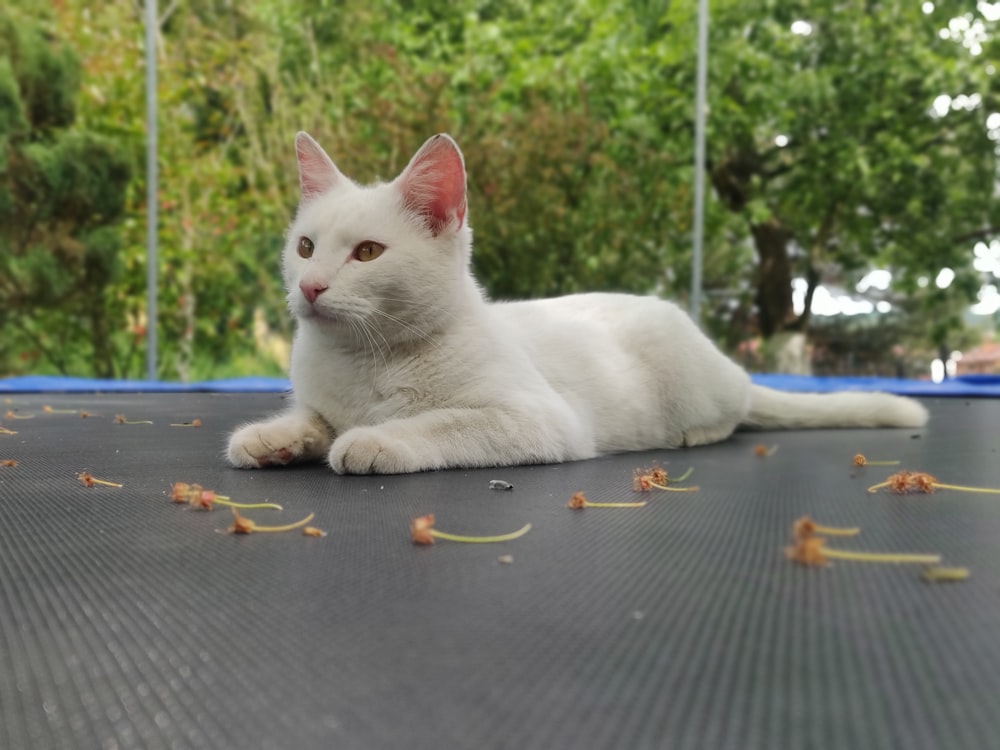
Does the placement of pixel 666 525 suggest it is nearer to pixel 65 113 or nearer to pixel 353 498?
pixel 353 498

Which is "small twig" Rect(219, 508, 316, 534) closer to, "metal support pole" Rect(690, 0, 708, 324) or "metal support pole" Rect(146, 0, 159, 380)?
"metal support pole" Rect(146, 0, 159, 380)

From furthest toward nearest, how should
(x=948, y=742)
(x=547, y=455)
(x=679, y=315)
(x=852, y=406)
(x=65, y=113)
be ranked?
(x=65, y=113) → (x=852, y=406) → (x=679, y=315) → (x=547, y=455) → (x=948, y=742)

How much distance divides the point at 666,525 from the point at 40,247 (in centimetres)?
620

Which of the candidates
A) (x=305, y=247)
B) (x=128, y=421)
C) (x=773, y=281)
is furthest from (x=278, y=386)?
(x=773, y=281)

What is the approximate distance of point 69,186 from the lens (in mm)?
6391

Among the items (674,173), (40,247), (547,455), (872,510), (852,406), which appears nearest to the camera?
(872,510)

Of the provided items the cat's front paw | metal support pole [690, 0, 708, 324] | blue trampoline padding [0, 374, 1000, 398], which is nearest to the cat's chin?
the cat's front paw

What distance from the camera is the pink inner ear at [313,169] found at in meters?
2.06

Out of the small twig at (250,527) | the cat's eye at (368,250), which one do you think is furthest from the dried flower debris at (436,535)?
the cat's eye at (368,250)

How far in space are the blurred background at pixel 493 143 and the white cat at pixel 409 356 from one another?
502cm

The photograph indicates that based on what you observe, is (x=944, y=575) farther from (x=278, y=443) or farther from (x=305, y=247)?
(x=305, y=247)

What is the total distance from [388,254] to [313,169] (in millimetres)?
391

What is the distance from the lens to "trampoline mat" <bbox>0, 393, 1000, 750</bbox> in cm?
56

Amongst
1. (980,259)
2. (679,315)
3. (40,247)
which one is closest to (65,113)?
(40,247)
